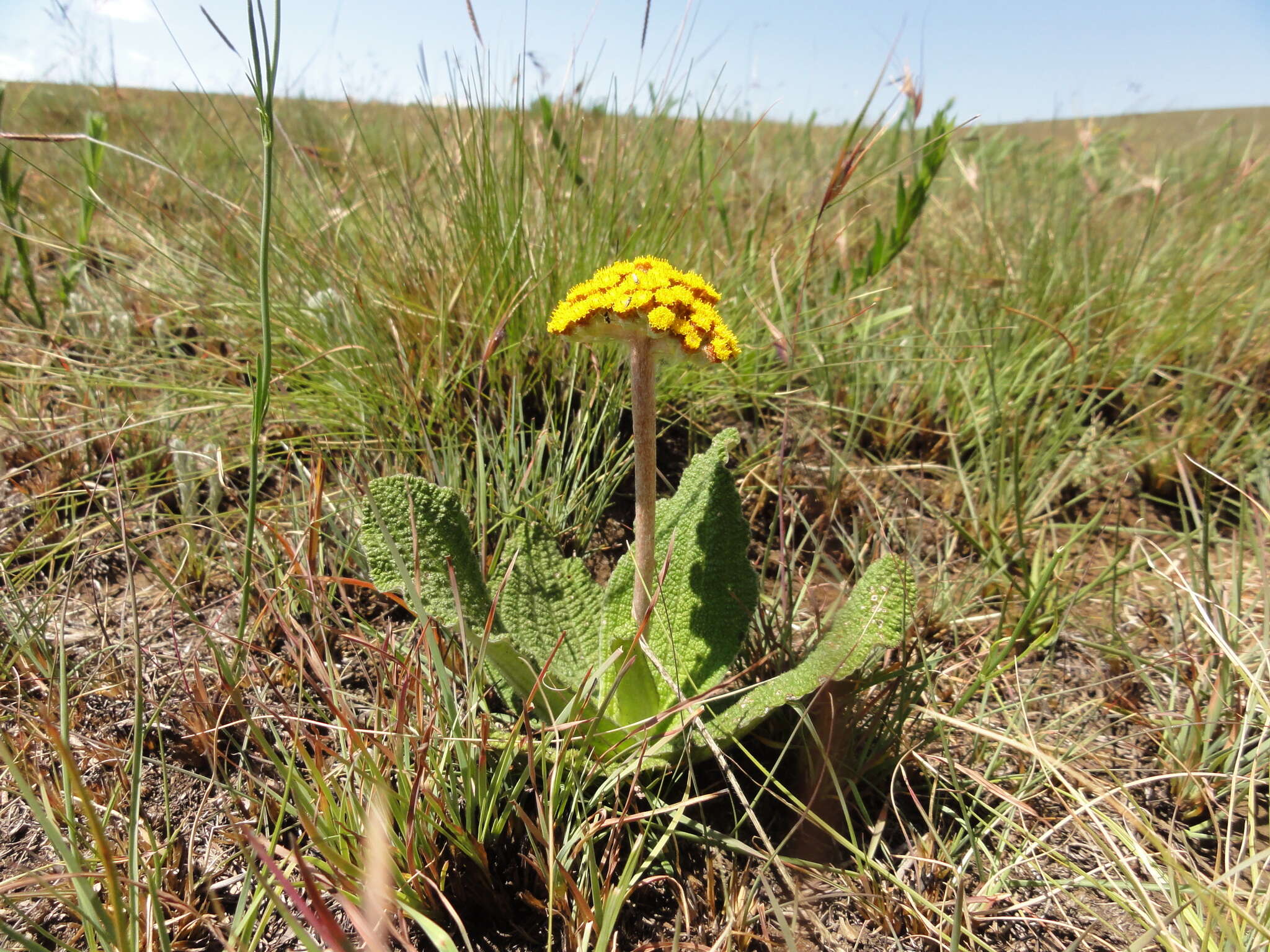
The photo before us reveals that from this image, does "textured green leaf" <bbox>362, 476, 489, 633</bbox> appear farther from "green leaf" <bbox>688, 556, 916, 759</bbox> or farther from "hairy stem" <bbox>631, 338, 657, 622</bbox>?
"green leaf" <bbox>688, 556, 916, 759</bbox>

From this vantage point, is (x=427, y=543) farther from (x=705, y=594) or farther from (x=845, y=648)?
(x=845, y=648)

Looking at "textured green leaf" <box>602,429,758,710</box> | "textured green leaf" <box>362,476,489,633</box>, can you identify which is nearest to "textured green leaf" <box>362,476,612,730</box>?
→ "textured green leaf" <box>362,476,489,633</box>

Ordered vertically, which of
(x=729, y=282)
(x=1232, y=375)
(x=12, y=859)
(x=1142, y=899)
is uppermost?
(x=729, y=282)

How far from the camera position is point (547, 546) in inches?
47.7

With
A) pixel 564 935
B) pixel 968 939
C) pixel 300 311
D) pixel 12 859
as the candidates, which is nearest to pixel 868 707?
pixel 968 939

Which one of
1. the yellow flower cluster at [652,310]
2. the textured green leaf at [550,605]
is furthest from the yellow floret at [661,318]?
the textured green leaf at [550,605]

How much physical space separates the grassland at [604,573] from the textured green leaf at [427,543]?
0.30 feet

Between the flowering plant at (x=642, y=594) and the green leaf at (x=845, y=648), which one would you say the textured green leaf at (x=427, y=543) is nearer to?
the flowering plant at (x=642, y=594)

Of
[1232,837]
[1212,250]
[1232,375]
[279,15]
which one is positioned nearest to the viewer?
[279,15]

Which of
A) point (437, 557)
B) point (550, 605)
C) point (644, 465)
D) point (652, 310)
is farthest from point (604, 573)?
point (652, 310)

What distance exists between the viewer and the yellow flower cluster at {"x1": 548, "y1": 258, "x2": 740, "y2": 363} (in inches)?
31.8

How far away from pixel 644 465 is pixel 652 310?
0.68 feet

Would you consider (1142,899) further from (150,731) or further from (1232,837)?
(150,731)

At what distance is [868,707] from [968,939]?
292 millimetres
